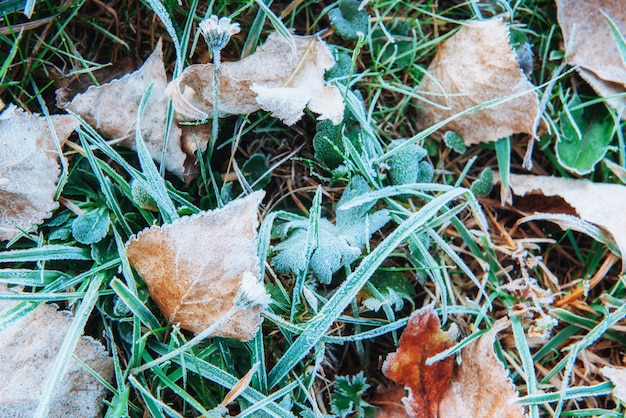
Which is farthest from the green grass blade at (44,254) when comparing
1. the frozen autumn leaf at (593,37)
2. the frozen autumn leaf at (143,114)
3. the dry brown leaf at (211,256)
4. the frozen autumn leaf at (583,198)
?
the frozen autumn leaf at (593,37)

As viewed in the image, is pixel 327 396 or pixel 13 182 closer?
pixel 13 182

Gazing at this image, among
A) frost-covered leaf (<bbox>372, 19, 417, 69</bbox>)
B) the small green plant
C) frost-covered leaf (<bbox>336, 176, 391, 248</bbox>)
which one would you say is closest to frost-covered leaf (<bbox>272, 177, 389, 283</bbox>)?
frost-covered leaf (<bbox>336, 176, 391, 248</bbox>)

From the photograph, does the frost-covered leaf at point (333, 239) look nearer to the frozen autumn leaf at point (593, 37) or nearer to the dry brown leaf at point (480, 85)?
the dry brown leaf at point (480, 85)

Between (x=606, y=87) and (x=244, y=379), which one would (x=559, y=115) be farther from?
(x=244, y=379)

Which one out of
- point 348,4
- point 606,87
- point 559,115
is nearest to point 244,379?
point 348,4

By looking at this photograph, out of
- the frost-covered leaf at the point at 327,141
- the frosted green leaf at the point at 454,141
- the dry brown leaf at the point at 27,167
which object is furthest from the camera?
the frosted green leaf at the point at 454,141

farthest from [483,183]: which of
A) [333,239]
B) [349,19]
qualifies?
[349,19]
